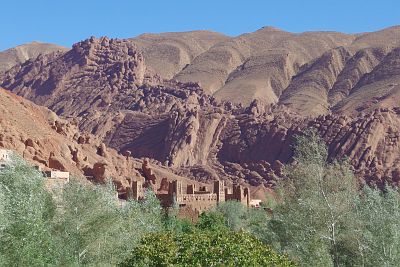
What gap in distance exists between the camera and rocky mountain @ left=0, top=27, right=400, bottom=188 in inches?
3915

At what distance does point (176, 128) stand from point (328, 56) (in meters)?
76.5

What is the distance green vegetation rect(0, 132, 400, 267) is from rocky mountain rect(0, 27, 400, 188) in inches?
2186

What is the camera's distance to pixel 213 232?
2820 cm

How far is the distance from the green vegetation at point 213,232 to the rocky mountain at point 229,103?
55.5 m

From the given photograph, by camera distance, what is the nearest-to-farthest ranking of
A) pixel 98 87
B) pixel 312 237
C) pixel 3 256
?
pixel 3 256 → pixel 312 237 → pixel 98 87

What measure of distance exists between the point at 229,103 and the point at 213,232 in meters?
103

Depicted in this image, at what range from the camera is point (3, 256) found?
70.2ft

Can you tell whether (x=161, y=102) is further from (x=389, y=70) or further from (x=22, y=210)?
(x=22, y=210)

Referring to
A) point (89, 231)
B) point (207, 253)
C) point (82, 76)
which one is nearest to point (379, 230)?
point (207, 253)

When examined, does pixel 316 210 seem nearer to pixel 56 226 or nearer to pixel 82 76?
pixel 56 226

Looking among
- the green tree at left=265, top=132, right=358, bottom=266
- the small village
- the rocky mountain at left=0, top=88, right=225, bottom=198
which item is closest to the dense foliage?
the green tree at left=265, top=132, right=358, bottom=266

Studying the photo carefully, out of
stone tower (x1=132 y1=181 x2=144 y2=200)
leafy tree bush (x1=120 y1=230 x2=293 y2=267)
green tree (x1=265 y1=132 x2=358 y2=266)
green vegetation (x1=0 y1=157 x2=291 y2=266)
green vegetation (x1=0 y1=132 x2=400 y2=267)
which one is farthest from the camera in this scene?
stone tower (x1=132 y1=181 x2=144 y2=200)

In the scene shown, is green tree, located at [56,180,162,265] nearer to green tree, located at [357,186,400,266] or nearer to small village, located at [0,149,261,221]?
green tree, located at [357,186,400,266]

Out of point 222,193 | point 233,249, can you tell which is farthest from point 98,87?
point 233,249
